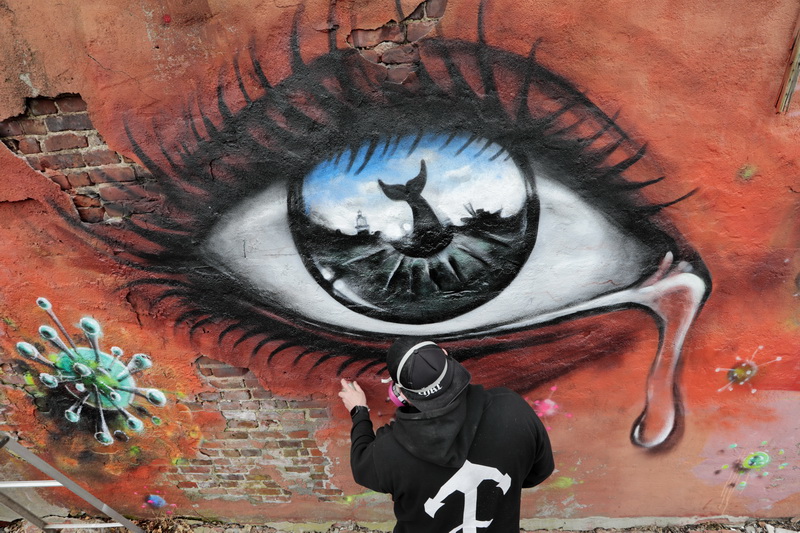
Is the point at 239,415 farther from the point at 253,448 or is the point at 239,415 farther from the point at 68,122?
the point at 68,122

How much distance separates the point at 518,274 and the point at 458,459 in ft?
2.62

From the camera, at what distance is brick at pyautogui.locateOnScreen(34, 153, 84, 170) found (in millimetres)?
1775

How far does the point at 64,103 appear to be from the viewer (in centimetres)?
169

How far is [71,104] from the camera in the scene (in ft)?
5.54

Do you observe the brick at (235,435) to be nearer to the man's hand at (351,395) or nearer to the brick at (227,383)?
the brick at (227,383)

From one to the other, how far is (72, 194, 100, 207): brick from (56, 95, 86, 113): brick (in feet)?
1.11

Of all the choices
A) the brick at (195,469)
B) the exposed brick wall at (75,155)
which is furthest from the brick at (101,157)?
the brick at (195,469)

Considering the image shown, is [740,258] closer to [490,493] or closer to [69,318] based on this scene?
[490,493]

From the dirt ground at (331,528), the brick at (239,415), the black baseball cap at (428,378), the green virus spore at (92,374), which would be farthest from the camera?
the dirt ground at (331,528)

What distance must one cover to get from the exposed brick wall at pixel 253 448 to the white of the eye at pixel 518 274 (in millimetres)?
566

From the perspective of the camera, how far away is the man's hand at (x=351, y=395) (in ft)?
6.73

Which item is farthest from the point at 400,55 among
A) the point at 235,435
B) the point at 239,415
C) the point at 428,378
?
the point at 235,435

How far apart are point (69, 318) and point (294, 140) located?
140 cm

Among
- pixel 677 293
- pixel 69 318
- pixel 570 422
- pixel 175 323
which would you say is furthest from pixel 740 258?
pixel 69 318
